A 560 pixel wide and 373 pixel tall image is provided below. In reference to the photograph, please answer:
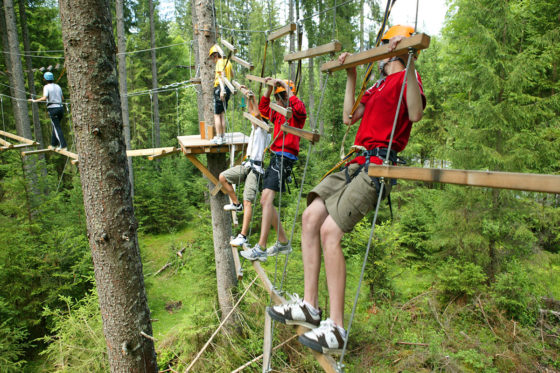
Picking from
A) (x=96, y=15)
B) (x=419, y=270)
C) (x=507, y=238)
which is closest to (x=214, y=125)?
(x=96, y=15)

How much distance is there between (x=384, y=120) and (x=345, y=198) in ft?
1.77

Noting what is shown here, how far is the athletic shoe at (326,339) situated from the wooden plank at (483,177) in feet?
3.24

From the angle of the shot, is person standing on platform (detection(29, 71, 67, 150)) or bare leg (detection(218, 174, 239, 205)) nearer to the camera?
bare leg (detection(218, 174, 239, 205))

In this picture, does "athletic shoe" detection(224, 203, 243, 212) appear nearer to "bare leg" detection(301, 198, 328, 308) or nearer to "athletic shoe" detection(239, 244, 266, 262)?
"athletic shoe" detection(239, 244, 266, 262)

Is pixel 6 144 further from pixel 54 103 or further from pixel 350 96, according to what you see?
pixel 350 96

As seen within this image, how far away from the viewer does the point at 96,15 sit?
7.88 ft

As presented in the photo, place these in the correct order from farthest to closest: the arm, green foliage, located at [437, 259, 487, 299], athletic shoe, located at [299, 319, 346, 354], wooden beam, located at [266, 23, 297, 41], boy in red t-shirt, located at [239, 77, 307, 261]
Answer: green foliage, located at [437, 259, 487, 299] < boy in red t-shirt, located at [239, 77, 307, 261] < wooden beam, located at [266, 23, 297, 41] < the arm < athletic shoe, located at [299, 319, 346, 354]

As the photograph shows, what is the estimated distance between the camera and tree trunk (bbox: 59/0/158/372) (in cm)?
240

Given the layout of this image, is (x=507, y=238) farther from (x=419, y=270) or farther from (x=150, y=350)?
(x=150, y=350)

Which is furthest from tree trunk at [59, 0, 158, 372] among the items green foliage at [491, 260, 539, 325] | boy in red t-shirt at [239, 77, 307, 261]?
green foliage at [491, 260, 539, 325]

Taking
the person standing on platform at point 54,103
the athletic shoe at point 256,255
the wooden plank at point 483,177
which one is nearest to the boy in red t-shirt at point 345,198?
the wooden plank at point 483,177

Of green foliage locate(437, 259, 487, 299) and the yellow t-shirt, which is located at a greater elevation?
the yellow t-shirt

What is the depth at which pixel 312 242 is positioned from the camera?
2225 mm

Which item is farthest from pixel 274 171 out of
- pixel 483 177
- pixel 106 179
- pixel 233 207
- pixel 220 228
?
pixel 483 177
